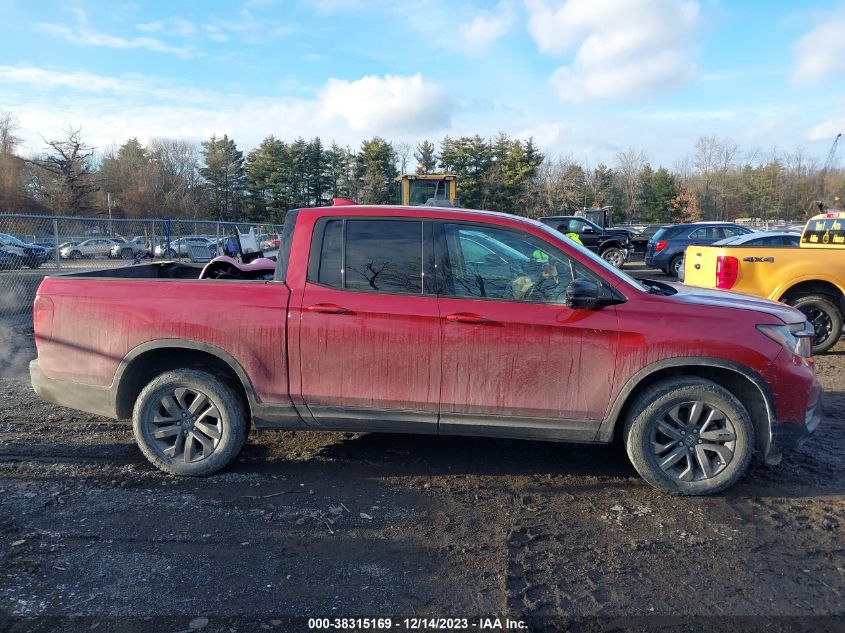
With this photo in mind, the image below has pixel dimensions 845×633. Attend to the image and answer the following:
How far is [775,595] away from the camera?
9.68 ft

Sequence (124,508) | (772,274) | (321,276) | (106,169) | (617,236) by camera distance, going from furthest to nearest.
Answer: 1. (106,169)
2. (617,236)
3. (772,274)
4. (321,276)
5. (124,508)

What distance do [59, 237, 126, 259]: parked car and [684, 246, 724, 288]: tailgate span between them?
1256 cm

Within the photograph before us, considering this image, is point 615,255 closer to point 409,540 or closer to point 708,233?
point 708,233

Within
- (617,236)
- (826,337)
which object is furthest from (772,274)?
(617,236)

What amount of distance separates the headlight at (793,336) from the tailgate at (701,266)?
396 cm

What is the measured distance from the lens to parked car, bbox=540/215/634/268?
23359mm

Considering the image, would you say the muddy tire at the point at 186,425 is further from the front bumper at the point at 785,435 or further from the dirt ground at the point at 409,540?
the front bumper at the point at 785,435

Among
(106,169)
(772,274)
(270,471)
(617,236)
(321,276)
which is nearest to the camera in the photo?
(321,276)

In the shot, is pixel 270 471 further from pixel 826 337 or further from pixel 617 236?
pixel 617 236

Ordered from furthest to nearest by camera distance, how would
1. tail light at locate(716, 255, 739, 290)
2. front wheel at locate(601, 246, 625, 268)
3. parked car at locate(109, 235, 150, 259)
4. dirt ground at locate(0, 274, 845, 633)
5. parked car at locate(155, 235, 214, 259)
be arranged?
front wheel at locate(601, 246, 625, 268) → parked car at locate(155, 235, 214, 259) → parked car at locate(109, 235, 150, 259) → tail light at locate(716, 255, 739, 290) → dirt ground at locate(0, 274, 845, 633)

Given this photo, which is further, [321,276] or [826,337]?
[826,337]

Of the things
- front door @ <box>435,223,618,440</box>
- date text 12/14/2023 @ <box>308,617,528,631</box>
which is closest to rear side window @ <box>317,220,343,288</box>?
front door @ <box>435,223,618,440</box>

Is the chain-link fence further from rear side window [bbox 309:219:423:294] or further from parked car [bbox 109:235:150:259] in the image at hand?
rear side window [bbox 309:219:423:294]

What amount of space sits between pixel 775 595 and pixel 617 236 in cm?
2214
